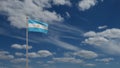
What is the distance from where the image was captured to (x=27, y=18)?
242ft

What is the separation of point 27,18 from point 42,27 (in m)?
4.34

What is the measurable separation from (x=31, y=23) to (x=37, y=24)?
151 cm

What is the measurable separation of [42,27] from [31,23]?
2901 mm

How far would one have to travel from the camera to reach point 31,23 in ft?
241

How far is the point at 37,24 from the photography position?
242ft

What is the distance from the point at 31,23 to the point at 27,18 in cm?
162

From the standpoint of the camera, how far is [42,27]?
7388 centimetres

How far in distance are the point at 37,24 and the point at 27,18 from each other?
290cm
